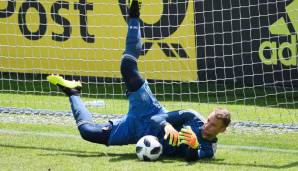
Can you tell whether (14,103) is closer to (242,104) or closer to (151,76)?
(151,76)

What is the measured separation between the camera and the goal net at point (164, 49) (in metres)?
12.8

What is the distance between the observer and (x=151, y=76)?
13.3m

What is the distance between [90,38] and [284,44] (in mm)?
3527

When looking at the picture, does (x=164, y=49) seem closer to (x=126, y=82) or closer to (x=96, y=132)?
(x=126, y=82)

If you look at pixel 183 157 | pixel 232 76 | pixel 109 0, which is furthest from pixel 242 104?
pixel 183 157

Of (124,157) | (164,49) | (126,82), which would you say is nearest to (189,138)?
(124,157)

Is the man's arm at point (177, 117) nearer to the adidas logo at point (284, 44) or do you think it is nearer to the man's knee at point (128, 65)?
the man's knee at point (128, 65)

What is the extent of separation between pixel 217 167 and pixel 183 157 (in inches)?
22.4

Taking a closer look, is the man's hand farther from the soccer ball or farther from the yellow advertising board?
the yellow advertising board

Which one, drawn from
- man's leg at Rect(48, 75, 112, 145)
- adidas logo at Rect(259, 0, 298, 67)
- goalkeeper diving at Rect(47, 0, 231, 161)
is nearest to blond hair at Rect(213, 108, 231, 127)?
goalkeeper diving at Rect(47, 0, 231, 161)

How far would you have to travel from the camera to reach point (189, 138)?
7.27 metres

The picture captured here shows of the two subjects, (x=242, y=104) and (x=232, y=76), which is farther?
(x=232, y=76)

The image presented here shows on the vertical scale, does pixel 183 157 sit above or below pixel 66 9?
below

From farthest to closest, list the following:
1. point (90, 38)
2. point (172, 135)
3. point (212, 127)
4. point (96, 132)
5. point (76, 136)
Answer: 1. point (90, 38)
2. point (76, 136)
3. point (96, 132)
4. point (212, 127)
5. point (172, 135)
